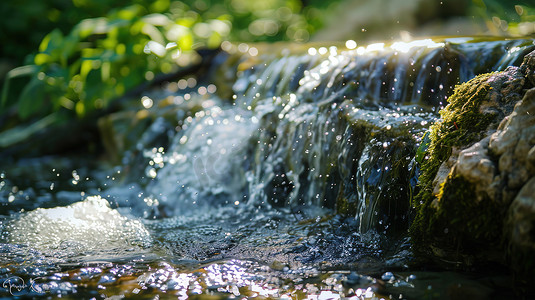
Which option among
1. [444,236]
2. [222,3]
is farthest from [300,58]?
[222,3]

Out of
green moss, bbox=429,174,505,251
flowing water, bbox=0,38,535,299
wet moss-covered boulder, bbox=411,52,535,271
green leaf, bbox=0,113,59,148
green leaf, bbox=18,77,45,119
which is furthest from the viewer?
green leaf, bbox=0,113,59,148

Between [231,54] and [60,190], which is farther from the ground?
[231,54]

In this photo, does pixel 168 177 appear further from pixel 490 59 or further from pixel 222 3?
pixel 222 3

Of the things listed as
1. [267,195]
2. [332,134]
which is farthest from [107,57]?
[332,134]

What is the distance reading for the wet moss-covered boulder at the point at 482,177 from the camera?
177 cm

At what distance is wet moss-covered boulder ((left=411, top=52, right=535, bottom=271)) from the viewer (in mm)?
1772

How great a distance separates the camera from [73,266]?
7.47 ft

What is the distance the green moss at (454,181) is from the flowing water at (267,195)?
19 centimetres

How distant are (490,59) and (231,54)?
3805 mm

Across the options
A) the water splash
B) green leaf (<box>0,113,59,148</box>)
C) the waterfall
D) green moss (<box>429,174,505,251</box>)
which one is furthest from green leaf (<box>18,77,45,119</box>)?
green moss (<box>429,174,505,251</box>)

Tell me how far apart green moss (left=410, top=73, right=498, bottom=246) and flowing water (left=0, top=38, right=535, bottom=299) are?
0.19 metres

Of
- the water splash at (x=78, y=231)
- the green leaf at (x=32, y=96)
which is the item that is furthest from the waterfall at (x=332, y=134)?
the green leaf at (x=32, y=96)

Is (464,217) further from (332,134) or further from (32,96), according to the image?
(32,96)

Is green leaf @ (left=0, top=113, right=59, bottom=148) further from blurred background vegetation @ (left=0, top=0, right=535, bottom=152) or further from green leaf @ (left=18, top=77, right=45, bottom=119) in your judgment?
green leaf @ (left=18, top=77, right=45, bottom=119)
